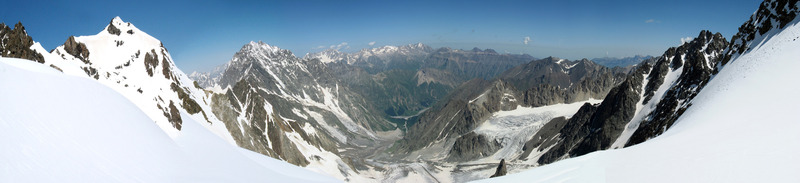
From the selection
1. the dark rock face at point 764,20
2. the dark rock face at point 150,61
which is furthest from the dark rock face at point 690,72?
the dark rock face at point 150,61

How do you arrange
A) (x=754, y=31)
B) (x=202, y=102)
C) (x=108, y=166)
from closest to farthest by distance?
(x=108, y=166), (x=754, y=31), (x=202, y=102)

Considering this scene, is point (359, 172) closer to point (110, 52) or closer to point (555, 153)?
point (555, 153)

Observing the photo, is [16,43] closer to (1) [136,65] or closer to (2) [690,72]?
(1) [136,65]

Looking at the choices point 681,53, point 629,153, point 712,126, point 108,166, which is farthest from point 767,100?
point 681,53

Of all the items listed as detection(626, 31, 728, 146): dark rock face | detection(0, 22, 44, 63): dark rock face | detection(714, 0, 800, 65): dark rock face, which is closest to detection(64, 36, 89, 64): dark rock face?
detection(0, 22, 44, 63): dark rock face

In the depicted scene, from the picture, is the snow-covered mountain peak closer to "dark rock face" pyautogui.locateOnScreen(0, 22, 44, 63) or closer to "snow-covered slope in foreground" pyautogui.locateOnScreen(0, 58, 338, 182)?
"dark rock face" pyautogui.locateOnScreen(0, 22, 44, 63)

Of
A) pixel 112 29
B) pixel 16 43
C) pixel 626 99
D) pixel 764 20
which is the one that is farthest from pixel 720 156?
pixel 626 99

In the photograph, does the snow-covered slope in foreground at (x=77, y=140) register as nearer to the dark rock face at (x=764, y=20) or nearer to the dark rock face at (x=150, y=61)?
the dark rock face at (x=150, y=61)
